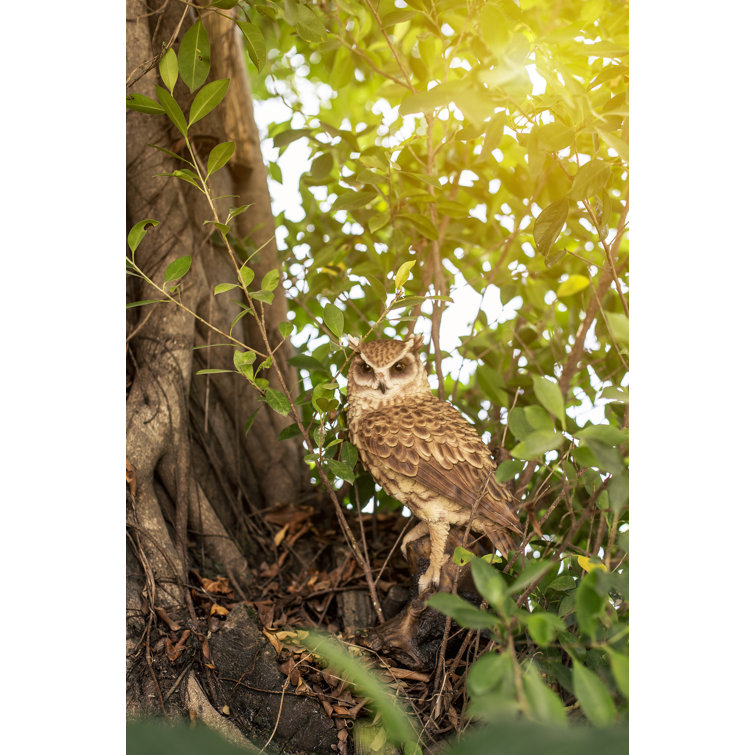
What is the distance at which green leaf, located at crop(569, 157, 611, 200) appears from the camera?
3.46 ft

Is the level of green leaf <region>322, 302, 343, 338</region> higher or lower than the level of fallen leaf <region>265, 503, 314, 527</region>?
higher

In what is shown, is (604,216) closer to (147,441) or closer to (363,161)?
(363,161)

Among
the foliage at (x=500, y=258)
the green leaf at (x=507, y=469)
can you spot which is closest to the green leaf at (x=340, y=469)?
the foliage at (x=500, y=258)

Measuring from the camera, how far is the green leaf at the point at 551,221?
1.14 metres

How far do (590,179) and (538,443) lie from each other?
57 centimetres

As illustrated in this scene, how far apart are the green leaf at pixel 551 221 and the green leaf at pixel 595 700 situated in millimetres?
748

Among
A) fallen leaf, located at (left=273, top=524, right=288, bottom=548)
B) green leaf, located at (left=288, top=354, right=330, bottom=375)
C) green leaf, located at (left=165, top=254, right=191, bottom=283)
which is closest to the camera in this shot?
green leaf, located at (left=165, top=254, right=191, bottom=283)

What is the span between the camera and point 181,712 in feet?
3.71

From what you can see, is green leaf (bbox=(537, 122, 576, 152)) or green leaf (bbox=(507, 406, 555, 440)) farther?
green leaf (bbox=(537, 122, 576, 152))

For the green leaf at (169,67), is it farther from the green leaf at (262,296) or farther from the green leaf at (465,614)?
the green leaf at (465,614)

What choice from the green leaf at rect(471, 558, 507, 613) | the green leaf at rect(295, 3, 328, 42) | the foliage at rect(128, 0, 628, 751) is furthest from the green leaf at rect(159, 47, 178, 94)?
the green leaf at rect(471, 558, 507, 613)

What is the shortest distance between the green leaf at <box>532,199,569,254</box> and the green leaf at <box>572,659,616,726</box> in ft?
2.45

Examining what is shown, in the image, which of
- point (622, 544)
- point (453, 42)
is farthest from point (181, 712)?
point (453, 42)

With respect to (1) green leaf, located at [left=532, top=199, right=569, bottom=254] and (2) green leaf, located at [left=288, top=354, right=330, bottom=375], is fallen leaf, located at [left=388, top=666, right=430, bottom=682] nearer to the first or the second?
(2) green leaf, located at [left=288, top=354, right=330, bottom=375]
